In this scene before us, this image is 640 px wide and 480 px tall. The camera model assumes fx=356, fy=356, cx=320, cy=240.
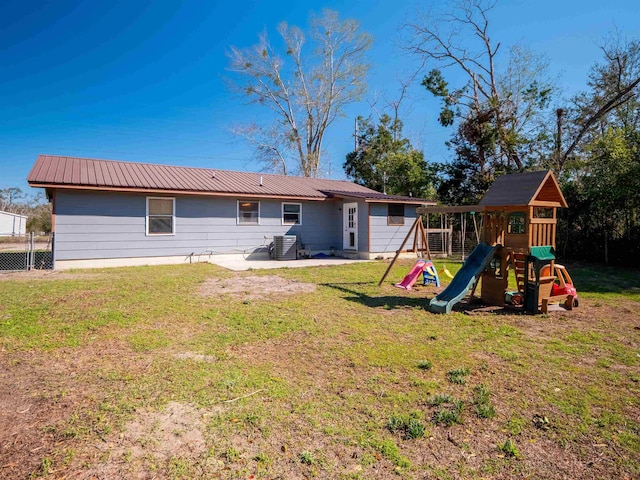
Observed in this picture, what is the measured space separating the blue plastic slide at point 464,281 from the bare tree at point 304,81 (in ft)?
63.7

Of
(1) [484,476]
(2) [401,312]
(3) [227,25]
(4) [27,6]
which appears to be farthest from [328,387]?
(3) [227,25]

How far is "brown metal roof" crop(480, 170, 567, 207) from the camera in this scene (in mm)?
5480

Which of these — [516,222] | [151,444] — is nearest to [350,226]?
[516,222]

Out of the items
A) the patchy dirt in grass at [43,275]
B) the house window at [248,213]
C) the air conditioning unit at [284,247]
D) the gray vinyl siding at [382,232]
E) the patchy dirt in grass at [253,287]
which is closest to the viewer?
the patchy dirt in grass at [253,287]

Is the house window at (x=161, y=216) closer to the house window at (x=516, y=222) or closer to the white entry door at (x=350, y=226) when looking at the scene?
the white entry door at (x=350, y=226)

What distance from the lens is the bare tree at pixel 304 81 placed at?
22750 millimetres

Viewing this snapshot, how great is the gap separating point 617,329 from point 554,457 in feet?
11.3

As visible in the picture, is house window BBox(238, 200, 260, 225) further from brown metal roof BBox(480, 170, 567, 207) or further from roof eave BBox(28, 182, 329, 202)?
brown metal roof BBox(480, 170, 567, 207)

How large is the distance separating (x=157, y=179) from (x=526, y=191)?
1045 cm

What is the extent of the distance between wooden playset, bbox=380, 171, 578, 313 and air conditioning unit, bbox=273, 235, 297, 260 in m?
7.33

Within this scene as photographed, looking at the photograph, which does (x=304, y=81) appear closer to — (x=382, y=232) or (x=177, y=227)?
(x=382, y=232)

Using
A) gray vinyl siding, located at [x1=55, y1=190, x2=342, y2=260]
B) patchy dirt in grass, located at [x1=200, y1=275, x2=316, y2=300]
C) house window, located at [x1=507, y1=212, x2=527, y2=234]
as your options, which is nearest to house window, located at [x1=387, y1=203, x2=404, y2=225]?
gray vinyl siding, located at [x1=55, y1=190, x2=342, y2=260]

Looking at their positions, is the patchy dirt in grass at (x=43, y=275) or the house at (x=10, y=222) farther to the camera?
the house at (x=10, y=222)

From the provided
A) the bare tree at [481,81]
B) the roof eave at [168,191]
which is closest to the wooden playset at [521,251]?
the roof eave at [168,191]
